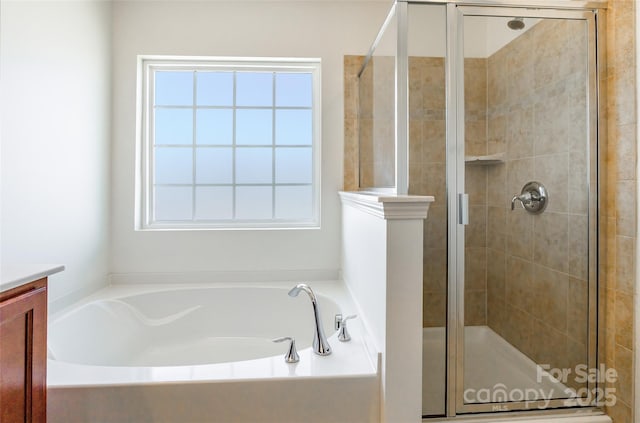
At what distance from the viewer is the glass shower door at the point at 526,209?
1518 mm

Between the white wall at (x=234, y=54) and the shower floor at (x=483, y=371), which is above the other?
the white wall at (x=234, y=54)

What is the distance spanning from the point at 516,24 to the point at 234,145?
181 cm

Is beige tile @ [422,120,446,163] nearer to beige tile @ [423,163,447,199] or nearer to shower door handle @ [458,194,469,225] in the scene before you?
beige tile @ [423,163,447,199]

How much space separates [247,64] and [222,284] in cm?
153

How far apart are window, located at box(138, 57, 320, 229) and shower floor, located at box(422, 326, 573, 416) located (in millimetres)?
1334

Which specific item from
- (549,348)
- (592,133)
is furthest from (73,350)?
(592,133)

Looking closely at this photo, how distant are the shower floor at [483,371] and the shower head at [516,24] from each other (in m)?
1.26

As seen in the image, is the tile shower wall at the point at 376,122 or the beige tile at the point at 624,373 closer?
the beige tile at the point at 624,373

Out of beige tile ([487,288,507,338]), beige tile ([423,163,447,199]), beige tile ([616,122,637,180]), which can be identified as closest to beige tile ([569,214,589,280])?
beige tile ([616,122,637,180])

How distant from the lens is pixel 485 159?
1.53m

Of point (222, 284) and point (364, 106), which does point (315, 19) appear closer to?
point (364, 106)

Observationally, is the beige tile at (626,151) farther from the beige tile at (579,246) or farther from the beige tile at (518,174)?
the beige tile at (518,174)

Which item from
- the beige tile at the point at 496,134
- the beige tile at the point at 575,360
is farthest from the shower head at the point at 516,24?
the beige tile at the point at 575,360

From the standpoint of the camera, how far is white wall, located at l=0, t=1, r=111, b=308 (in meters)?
1.56
